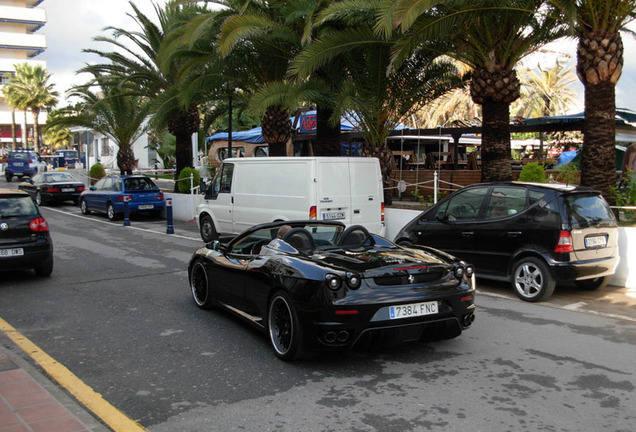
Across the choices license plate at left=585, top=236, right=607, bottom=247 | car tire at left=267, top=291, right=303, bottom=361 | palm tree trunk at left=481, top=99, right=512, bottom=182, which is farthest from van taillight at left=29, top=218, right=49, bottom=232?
palm tree trunk at left=481, top=99, right=512, bottom=182

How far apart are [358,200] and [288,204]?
1.40 meters

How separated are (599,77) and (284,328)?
7.82m

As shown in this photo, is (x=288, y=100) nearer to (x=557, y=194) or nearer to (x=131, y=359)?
(x=557, y=194)

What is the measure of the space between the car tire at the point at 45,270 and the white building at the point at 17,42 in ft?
280

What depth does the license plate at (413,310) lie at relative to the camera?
503cm

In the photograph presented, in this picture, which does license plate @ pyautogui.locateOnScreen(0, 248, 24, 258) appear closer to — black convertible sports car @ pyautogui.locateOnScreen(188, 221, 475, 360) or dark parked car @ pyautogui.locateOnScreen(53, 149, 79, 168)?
black convertible sports car @ pyautogui.locateOnScreen(188, 221, 475, 360)

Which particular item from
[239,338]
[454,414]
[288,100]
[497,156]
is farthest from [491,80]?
[454,414]

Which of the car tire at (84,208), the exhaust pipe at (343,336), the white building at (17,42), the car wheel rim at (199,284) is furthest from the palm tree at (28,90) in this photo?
the exhaust pipe at (343,336)

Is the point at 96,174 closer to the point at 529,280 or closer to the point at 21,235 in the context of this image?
the point at 21,235

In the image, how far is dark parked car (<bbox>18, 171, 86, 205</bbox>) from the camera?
2411cm

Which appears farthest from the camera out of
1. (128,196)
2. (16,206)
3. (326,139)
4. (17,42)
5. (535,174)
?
(17,42)

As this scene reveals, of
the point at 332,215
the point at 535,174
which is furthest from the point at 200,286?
the point at 535,174

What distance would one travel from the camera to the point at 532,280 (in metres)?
7.93

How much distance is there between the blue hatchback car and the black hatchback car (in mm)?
12961
